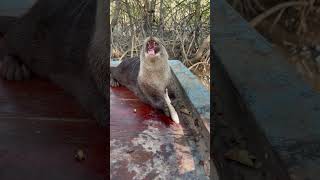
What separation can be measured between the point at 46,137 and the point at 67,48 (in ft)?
0.22

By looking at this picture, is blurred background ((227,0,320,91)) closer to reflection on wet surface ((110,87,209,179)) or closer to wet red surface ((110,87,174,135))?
reflection on wet surface ((110,87,209,179))

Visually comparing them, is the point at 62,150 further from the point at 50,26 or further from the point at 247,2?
the point at 247,2

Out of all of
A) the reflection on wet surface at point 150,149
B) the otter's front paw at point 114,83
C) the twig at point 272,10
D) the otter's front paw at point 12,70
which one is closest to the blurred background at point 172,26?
the otter's front paw at point 114,83

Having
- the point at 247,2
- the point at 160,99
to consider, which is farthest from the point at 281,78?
the point at 160,99

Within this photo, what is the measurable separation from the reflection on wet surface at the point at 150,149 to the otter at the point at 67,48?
3.35 ft

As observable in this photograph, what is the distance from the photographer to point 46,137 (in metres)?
0.31

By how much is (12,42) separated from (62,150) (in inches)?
3.5

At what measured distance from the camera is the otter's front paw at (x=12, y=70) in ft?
1.01

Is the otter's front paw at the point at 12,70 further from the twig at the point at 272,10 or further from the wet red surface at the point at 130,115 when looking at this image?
the wet red surface at the point at 130,115

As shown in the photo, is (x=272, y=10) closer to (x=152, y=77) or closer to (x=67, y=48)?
(x=67, y=48)

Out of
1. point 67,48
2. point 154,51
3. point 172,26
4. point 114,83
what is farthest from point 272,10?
point 172,26

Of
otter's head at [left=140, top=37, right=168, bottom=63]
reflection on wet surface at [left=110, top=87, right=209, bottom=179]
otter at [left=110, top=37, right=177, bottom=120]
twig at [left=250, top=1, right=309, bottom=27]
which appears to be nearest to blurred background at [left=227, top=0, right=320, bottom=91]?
twig at [left=250, top=1, right=309, bottom=27]

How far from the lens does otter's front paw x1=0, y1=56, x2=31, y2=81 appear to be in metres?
0.31

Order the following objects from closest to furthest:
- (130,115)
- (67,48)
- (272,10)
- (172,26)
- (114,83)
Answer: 1. (67,48)
2. (272,10)
3. (130,115)
4. (114,83)
5. (172,26)
